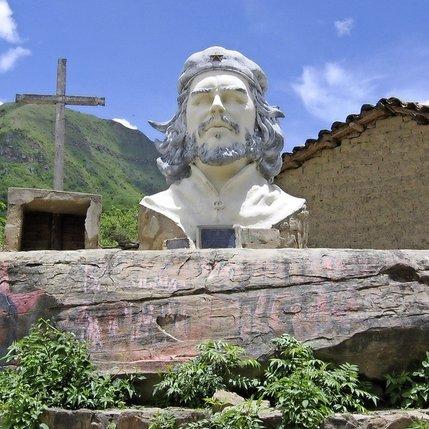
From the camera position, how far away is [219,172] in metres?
5.38

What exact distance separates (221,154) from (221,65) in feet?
2.27

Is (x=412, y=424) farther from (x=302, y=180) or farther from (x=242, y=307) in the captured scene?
(x=302, y=180)

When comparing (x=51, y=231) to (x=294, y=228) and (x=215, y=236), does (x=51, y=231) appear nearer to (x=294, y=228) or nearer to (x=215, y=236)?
(x=215, y=236)

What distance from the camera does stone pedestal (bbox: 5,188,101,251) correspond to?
5.91 m

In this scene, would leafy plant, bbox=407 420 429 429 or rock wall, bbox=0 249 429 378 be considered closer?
leafy plant, bbox=407 420 429 429

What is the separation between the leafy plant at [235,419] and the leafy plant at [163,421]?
7 centimetres

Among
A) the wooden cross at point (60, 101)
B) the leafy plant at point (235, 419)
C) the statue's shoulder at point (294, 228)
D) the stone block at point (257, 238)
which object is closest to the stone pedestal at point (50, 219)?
the stone block at point (257, 238)

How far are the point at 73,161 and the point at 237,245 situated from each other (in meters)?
40.6

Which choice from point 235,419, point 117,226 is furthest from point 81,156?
point 235,419

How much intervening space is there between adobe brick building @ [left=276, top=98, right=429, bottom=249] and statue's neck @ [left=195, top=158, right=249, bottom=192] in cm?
440

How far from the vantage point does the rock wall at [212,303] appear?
4059 mm

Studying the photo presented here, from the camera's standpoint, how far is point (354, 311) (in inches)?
163

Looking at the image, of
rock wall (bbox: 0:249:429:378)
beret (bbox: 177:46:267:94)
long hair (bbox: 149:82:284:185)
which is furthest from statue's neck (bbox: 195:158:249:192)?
rock wall (bbox: 0:249:429:378)

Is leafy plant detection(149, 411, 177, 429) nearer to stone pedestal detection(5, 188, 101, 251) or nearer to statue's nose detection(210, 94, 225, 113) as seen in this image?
statue's nose detection(210, 94, 225, 113)
